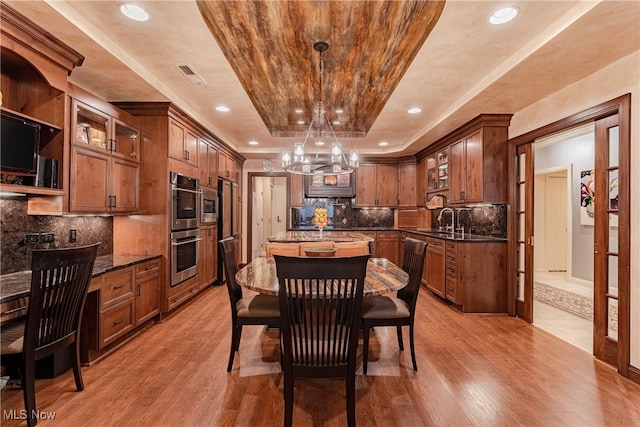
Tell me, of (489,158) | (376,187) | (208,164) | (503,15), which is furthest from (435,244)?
(208,164)

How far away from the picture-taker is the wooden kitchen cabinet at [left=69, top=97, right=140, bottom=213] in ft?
8.87

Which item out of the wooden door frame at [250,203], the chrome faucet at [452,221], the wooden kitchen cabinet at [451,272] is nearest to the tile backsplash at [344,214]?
the wooden door frame at [250,203]

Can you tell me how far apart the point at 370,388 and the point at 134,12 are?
3.05 meters

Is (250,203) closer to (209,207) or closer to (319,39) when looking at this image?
(209,207)

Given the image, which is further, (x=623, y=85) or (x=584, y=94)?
(x=584, y=94)

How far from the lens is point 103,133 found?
3092 mm

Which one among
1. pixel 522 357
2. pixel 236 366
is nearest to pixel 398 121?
pixel 522 357

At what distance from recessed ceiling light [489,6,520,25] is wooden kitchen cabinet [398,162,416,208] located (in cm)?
465

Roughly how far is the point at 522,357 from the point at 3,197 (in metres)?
4.37

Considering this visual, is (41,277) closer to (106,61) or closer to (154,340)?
(154,340)

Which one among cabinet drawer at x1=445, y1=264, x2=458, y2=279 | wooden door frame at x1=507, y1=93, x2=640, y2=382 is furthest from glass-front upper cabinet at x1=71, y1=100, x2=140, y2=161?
wooden door frame at x1=507, y1=93, x2=640, y2=382

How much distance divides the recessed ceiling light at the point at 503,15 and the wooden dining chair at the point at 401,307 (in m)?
1.66

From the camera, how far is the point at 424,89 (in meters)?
3.49

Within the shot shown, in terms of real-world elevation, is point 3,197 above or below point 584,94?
below
